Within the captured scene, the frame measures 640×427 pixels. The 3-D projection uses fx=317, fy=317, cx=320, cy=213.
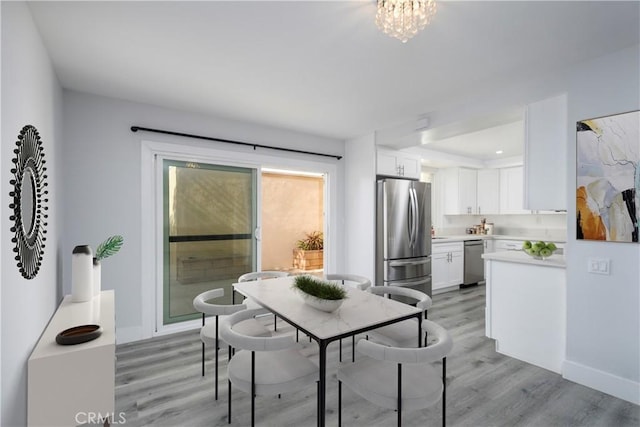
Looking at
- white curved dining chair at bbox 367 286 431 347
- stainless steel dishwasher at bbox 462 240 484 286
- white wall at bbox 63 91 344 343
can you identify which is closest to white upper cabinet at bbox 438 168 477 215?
stainless steel dishwasher at bbox 462 240 484 286

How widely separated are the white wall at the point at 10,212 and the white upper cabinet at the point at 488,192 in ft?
21.3

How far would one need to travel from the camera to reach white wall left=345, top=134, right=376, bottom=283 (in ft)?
14.0

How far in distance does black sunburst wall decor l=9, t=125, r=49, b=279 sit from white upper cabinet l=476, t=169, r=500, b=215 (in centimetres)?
647

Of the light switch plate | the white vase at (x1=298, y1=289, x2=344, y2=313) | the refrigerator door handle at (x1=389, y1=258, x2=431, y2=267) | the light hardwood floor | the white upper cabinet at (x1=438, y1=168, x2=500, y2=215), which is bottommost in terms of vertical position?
the light hardwood floor

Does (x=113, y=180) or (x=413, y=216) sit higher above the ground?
(x=113, y=180)

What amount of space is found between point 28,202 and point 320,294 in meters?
1.62

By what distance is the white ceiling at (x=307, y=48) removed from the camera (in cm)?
175

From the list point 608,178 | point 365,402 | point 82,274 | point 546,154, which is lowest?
point 365,402

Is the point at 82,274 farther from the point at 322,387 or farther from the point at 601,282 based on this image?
the point at 601,282

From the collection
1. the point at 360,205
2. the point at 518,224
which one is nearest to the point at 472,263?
the point at 518,224

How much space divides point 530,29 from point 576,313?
2029 mm

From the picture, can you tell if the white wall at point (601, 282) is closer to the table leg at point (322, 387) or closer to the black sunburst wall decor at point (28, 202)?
the table leg at point (322, 387)

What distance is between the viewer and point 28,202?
1603 mm

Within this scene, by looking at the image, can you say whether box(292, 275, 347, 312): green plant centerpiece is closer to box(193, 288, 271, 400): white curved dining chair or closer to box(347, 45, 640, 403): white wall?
box(193, 288, 271, 400): white curved dining chair
